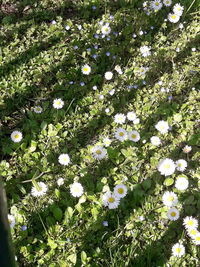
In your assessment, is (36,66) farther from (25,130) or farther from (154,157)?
(154,157)

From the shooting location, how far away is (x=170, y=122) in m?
3.11

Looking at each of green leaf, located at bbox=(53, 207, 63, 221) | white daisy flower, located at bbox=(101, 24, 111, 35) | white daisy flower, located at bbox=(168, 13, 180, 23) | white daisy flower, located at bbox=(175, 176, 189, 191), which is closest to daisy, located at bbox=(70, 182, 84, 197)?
green leaf, located at bbox=(53, 207, 63, 221)

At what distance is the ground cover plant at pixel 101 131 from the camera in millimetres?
2537

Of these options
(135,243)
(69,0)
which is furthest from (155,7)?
(135,243)

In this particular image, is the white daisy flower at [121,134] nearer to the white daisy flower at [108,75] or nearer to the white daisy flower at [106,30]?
the white daisy flower at [108,75]

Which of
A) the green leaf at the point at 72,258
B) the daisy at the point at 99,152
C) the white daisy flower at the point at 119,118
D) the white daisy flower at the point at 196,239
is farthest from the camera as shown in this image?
the white daisy flower at the point at 119,118

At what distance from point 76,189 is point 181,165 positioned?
2.53 ft

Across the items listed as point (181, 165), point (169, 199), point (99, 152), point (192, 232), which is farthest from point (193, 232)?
point (99, 152)

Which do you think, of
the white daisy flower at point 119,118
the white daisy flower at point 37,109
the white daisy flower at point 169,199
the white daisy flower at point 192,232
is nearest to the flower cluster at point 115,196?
the white daisy flower at point 169,199

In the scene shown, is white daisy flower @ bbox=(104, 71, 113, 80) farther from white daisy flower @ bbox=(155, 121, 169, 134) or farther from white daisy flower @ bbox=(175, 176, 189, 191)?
white daisy flower @ bbox=(175, 176, 189, 191)

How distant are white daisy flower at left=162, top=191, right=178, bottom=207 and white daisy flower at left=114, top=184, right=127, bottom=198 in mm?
272

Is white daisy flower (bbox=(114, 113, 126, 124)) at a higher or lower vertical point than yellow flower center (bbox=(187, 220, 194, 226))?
higher

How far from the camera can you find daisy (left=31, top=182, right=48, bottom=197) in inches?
105

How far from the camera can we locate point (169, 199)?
268 centimetres
